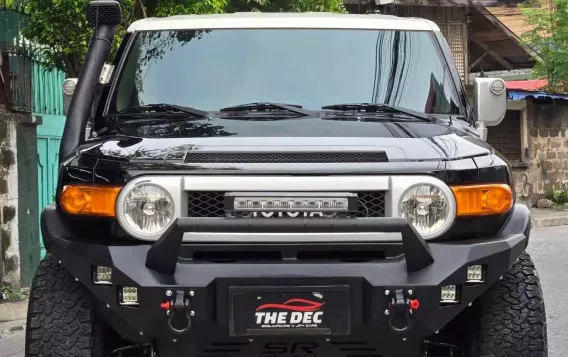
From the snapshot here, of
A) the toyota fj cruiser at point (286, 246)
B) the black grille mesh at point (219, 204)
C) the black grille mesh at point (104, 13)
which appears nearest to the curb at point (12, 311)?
the black grille mesh at point (104, 13)

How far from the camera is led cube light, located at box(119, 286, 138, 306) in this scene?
3.46 m

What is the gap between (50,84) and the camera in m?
10.5

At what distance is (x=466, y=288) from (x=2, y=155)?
6014mm

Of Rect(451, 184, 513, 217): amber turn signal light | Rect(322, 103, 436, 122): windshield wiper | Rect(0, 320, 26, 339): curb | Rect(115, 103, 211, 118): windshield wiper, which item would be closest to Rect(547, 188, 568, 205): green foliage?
Rect(0, 320, 26, 339): curb

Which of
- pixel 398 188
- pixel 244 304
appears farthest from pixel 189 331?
pixel 398 188

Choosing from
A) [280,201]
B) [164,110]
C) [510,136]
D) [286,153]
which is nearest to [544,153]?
[510,136]

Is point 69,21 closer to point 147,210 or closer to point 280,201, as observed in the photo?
point 147,210

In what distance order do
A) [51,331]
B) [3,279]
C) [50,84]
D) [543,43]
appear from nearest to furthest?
[51,331] < [3,279] < [50,84] < [543,43]

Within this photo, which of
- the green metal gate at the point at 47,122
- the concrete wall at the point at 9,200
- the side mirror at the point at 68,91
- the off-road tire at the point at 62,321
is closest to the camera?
the off-road tire at the point at 62,321

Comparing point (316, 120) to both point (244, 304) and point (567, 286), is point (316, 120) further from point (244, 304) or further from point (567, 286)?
point (567, 286)

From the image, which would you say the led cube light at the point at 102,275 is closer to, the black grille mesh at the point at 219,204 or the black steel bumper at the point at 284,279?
the black steel bumper at the point at 284,279

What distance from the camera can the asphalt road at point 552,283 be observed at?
6.77 metres

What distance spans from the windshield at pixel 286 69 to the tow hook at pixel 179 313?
1347 mm

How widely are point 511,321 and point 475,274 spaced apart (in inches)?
11.7
